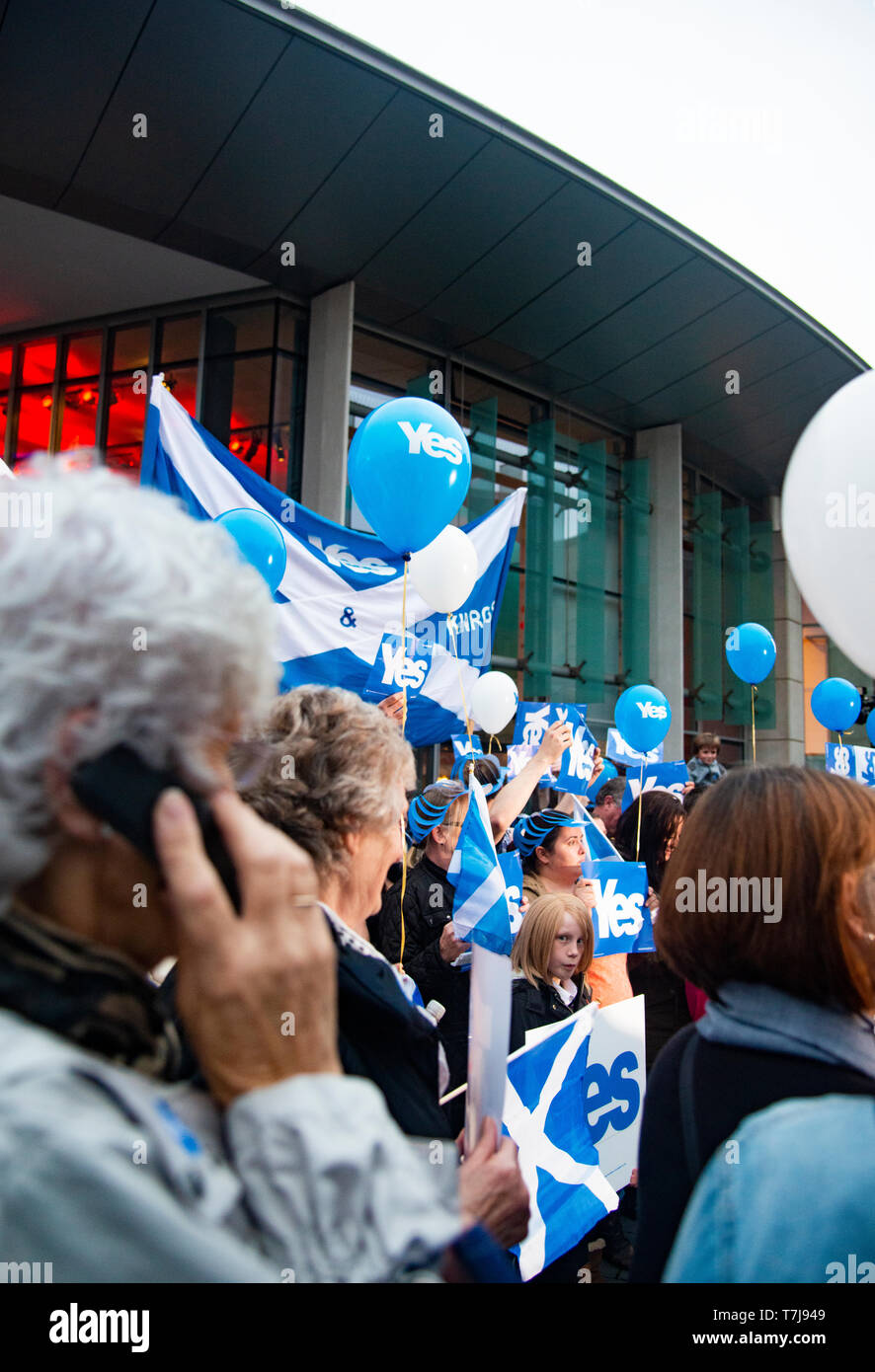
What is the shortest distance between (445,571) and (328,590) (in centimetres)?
186

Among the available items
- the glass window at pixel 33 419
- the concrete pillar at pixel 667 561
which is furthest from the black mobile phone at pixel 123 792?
the concrete pillar at pixel 667 561

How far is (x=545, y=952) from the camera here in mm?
2998

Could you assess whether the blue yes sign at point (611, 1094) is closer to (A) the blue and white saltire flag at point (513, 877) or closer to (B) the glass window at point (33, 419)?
(A) the blue and white saltire flag at point (513, 877)

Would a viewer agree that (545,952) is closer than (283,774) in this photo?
No

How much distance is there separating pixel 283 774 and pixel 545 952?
182 cm

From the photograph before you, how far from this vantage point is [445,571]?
445 centimetres

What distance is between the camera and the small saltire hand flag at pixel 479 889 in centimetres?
231

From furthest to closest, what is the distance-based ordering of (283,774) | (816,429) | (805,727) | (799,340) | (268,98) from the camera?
(805,727) < (799,340) < (268,98) < (816,429) < (283,774)

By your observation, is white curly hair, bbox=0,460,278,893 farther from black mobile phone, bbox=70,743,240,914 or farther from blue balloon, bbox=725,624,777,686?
blue balloon, bbox=725,624,777,686

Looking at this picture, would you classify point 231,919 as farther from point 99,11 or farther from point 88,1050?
point 99,11

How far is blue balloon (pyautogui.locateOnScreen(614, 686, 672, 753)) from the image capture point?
21.4 feet
